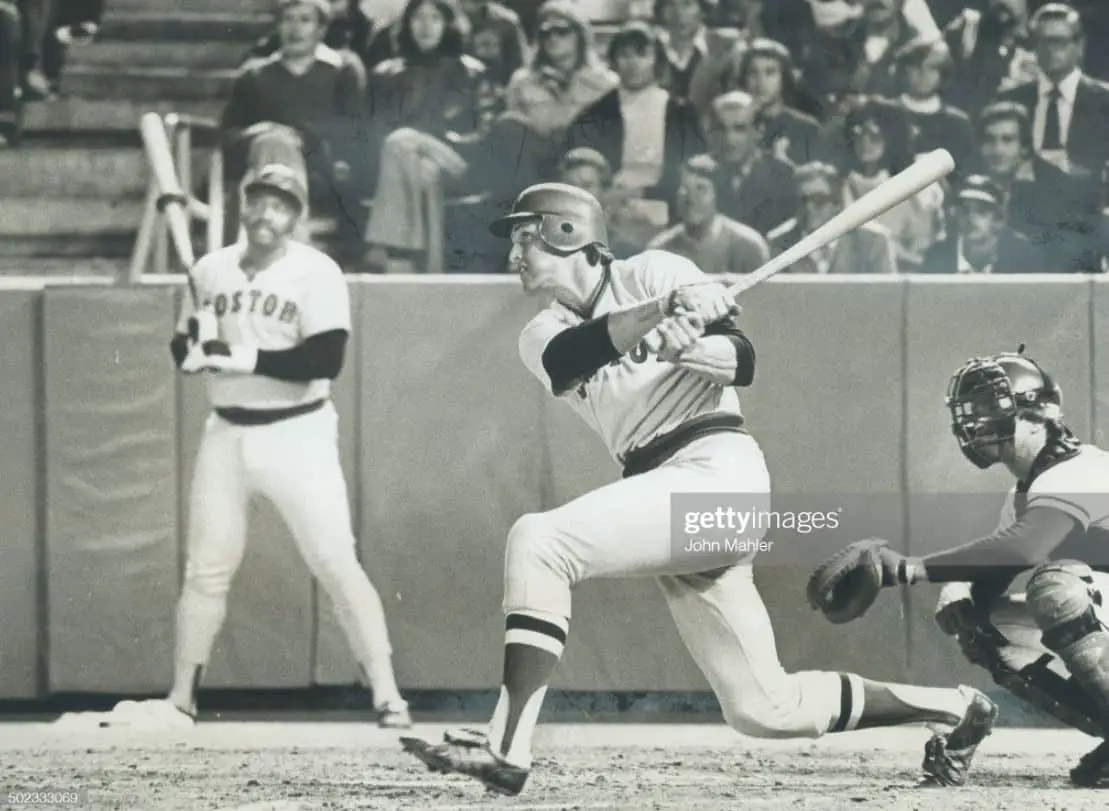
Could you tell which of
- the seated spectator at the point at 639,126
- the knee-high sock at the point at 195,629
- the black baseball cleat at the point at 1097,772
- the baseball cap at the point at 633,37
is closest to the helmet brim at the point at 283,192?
the seated spectator at the point at 639,126

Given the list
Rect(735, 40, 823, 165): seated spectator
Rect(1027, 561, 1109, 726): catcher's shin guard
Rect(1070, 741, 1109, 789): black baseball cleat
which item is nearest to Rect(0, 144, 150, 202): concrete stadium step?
Rect(735, 40, 823, 165): seated spectator

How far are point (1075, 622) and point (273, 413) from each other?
1.75 meters

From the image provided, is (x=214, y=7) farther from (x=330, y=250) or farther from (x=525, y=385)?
(x=525, y=385)

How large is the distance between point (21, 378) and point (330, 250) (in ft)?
2.36

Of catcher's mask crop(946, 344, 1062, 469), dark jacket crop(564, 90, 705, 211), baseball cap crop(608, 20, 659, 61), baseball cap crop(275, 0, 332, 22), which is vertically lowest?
catcher's mask crop(946, 344, 1062, 469)

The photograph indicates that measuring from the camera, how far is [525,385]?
486cm

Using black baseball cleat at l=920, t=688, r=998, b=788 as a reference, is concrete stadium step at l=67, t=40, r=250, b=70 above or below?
above

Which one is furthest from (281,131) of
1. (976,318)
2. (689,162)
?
(976,318)

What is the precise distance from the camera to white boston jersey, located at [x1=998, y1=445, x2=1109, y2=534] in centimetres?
475

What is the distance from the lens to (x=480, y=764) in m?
4.64

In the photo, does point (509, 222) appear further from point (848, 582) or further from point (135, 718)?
point (135, 718)

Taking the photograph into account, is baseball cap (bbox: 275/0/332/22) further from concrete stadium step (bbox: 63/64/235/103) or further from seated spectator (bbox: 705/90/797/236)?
seated spectator (bbox: 705/90/797/236)

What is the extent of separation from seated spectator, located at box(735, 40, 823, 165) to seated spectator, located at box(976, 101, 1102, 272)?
37 cm

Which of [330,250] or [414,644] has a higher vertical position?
[330,250]
